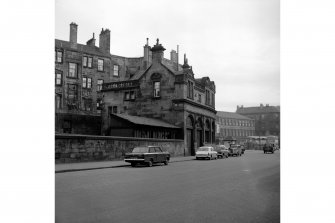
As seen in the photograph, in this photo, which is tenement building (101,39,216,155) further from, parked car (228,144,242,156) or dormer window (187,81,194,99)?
parked car (228,144,242,156)

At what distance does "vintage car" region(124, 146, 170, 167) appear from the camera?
18.8 m

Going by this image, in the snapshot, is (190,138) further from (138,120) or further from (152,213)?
(152,213)

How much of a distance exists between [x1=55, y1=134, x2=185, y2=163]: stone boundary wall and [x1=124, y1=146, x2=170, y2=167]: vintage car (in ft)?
9.28

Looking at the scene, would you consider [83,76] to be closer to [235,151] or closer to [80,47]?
[80,47]

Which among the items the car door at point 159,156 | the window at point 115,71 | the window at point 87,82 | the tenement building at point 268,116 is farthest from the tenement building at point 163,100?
the tenement building at point 268,116

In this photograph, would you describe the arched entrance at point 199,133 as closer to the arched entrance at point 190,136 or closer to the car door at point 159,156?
the arched entrance at point 190,136

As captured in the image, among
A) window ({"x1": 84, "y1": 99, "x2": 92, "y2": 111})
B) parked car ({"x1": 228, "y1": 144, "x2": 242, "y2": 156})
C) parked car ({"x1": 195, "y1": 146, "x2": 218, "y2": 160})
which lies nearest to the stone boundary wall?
parked car ({"x1": 195, "y1": 146, "x2": 218, "y2": 160})

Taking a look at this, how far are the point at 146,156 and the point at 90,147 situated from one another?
12.9 feet

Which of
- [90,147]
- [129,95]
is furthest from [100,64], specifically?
[90,147]

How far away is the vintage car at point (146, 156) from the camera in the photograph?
61.6 ft

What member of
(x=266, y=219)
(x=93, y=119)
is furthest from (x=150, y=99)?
(x=266, y=219)

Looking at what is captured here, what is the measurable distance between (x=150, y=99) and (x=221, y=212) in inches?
1117
